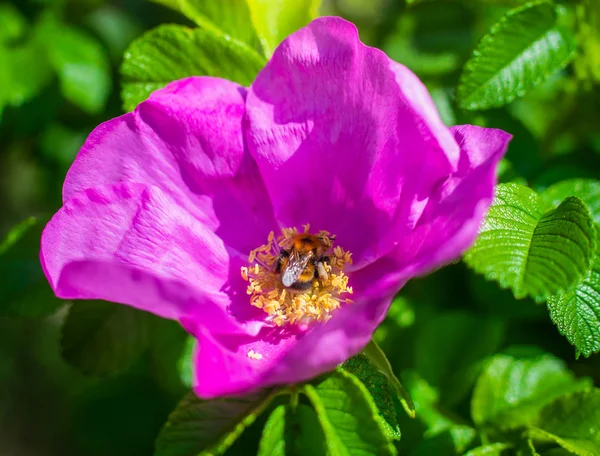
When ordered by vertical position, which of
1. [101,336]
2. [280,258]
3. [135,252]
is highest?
[135,252]

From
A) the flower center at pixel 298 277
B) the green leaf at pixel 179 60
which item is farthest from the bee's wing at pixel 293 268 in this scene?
the green leaf at pixel 179 60

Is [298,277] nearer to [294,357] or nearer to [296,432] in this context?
[296,432]

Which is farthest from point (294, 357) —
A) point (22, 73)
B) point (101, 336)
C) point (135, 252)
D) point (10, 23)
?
point (10, 23)

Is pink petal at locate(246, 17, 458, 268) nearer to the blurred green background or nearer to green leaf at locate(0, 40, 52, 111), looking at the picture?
the blurred green background

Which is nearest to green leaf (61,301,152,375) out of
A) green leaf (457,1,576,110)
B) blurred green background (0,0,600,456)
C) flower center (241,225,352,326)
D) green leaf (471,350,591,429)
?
blurred green background (0,0,600,456)

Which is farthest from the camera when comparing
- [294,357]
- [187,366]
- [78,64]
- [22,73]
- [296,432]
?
[78,64]

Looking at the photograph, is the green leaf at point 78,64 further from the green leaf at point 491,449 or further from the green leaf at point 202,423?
the green leaf at point 491,449

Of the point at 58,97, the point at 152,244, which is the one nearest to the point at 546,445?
the point at 152,244

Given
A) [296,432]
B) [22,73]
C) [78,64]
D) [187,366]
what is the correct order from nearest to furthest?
[296,432] < [187,366] < [22,73] < [78,64]
